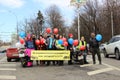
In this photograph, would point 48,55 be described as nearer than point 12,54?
Yes

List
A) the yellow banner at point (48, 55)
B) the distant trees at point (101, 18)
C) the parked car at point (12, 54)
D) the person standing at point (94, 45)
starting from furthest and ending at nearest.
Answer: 1. the distant trees at point (101, 18)
2. the parked car at point (12, 54)
3. the yellow banner at point (48, 55)
4. the person standing at point (94, 45)

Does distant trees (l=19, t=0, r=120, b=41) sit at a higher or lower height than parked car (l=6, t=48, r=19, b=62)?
higher

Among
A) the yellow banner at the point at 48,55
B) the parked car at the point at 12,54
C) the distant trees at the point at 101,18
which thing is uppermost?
the distant trees at the point at 101,18

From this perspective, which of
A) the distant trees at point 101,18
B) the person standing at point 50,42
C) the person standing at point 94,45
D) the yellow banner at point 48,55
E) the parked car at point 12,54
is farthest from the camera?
the distant trees at point 101,18

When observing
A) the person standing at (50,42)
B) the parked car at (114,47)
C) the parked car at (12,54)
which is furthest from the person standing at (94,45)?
the parked car at (12,54)

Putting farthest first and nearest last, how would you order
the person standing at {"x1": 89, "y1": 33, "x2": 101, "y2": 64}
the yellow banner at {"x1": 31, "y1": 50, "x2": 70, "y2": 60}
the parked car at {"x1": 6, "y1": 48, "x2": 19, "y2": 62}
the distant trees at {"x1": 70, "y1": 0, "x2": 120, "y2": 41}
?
the distant trees at {"x1": 70, "y1": 0, "x2": 120, "y2": 41}
the parked car at {"x1": 6, "y1": 48, "x2": 19, "y2": 62}
the yellow banner at {"x1": 31, "y1": 50, "x2": 70, "y2": 60}
the person standing at {"x1": 89, "y1": 33, "x2": 101, "y2": 64}

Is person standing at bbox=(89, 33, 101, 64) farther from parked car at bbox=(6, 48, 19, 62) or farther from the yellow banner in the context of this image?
parked car at bbox=(6, 48, 19, 62)

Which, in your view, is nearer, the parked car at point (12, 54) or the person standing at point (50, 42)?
the person standing at point (50, 42)

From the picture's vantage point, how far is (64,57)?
61.5 feet

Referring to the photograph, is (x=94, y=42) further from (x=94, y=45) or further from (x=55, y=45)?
(x=55, y=45)

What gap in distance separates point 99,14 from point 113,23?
586cm

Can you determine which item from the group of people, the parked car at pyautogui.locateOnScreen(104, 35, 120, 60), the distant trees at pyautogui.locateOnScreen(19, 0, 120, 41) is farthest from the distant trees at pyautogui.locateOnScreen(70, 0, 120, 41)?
the group of people

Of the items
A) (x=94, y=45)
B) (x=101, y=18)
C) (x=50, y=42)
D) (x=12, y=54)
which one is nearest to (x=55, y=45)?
(x=50, y=42)

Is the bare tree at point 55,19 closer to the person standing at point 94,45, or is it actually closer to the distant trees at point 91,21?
the distant trees at point 91,21
